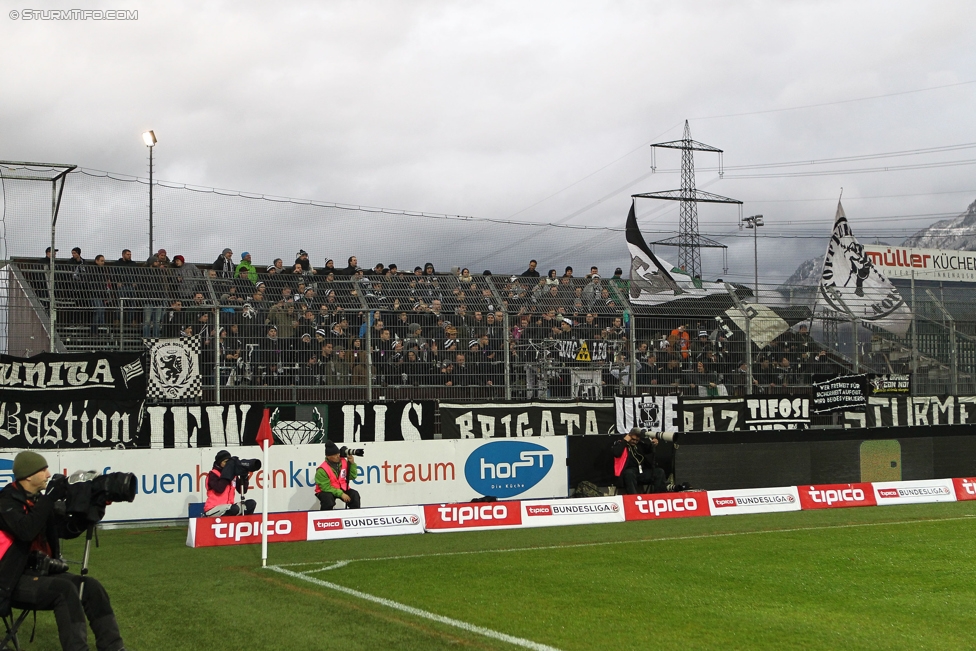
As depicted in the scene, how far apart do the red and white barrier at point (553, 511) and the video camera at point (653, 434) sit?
6.72 feet

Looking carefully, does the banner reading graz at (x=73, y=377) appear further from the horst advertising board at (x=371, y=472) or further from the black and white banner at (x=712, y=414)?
the black and white banner at (x=712, y=414)

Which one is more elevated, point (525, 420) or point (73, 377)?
point (73, 377)

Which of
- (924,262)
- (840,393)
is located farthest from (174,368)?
(924,262)

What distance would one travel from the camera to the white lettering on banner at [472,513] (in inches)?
623

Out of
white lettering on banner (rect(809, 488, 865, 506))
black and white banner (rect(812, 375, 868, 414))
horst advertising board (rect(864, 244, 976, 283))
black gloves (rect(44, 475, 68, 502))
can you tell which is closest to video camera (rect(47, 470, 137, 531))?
black gloves (rect(44, 475, 68, 502))

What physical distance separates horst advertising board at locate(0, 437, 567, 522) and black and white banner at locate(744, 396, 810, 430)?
492 cm

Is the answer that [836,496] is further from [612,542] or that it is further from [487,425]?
[487,425]

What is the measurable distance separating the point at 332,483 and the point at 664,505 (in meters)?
5.95

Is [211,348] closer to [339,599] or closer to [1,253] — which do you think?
[1,253]

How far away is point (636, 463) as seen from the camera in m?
19.5

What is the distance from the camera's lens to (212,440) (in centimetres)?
1789

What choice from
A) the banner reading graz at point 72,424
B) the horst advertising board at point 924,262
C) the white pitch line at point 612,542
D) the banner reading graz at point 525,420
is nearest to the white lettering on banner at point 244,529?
the white pitch line at point 612,542

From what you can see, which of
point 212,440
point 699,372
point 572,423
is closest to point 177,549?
point 212,440

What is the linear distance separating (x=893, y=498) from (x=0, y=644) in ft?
54.6
